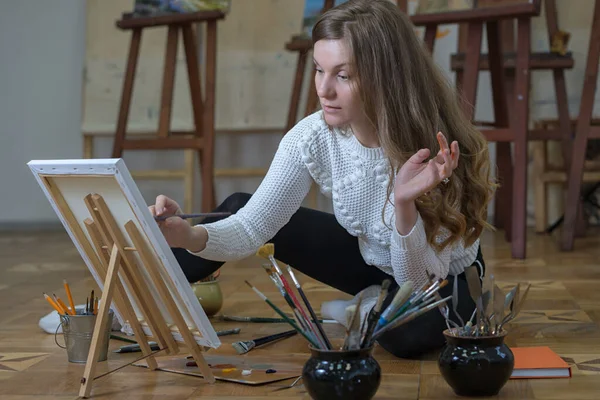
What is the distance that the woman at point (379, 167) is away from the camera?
165 centimetres

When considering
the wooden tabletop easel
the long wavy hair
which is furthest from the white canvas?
the wooden tabletop easel

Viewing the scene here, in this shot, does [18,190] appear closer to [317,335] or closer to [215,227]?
[215,227]

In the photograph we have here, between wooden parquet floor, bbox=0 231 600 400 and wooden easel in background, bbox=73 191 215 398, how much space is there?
65 millimetres

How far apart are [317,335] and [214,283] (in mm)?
918

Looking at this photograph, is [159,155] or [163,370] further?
[159,155]

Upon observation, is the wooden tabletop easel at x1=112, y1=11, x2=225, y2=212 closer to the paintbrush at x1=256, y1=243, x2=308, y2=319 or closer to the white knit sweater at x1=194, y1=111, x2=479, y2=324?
the white knit sweater at x1=194, y1=111, x2=479, y2=324

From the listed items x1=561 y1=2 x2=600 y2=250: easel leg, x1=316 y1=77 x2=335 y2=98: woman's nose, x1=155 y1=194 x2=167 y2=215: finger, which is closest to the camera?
x1=155 y1=194 x2=167 y2=215: finger

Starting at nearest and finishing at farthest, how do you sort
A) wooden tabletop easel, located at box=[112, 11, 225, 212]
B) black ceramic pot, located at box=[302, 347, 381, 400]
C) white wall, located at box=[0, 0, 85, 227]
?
1. black ceramic pot, located at box=[302, 347, 381, 400]
2. wooden tabletop easel, located at box=[112, 11, 225, 212]
3. white wall, located at box=[0, 0, 85, 227]

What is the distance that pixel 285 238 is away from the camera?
6.47ft

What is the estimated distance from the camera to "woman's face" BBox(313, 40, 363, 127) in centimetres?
165

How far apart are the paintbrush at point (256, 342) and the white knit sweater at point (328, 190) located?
0.21 metres

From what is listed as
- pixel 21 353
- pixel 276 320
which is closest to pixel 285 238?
pixel 276 320

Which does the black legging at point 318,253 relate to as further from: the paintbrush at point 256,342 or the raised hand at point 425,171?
the raised hand at point 425,171

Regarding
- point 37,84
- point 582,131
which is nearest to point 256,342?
point 582,131
